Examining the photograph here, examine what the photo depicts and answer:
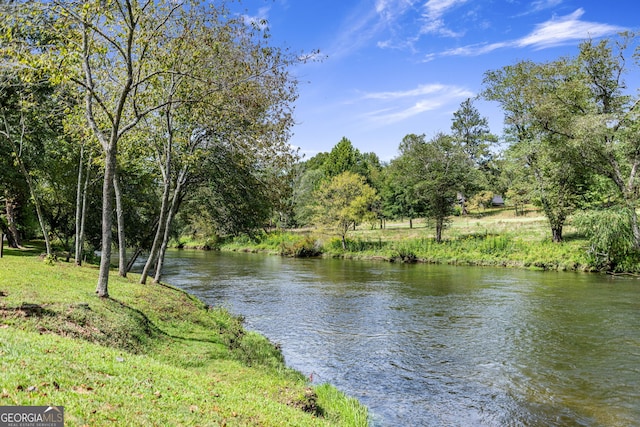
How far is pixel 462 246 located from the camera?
154 ft

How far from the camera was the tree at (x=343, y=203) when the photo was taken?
56.1 metres

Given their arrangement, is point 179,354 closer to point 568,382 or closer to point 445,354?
point 445,354

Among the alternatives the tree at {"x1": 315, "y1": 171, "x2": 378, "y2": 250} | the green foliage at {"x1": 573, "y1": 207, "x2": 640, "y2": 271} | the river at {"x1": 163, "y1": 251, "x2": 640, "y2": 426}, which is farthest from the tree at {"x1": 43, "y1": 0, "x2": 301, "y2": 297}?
the tree at {"x1": 315, "y1": 171, "x2": 378, "y2": 250}

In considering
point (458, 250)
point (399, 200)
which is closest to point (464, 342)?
point (458, 250)

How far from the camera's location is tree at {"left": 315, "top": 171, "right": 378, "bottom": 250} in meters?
56.1

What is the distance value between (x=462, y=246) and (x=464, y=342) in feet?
105

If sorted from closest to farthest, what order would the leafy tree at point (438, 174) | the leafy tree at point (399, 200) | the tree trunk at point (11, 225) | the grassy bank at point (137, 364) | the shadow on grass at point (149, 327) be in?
the grassy bank at point (137, 364) → the shadow on grass at point (149, 327) → the tree trunk at point (11, 225) → the leafy tree at point (438, 174) → the leafy tree at point (399, 200)

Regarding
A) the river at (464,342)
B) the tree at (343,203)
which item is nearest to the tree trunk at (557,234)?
the river at (464,342)

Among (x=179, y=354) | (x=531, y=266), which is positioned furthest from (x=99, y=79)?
(x=531, y=266)

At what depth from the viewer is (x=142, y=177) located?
26.9m

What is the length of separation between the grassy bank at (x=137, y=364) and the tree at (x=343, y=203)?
4066 cm

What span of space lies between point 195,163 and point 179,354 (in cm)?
949

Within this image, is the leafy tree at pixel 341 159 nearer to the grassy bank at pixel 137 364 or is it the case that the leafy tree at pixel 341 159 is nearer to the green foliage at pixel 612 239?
the green foliage at pixel 612 239

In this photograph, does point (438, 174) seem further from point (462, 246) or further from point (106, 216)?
point (106, 216)
